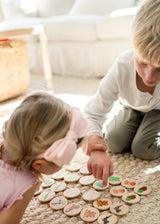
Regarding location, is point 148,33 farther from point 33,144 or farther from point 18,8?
point 18,8

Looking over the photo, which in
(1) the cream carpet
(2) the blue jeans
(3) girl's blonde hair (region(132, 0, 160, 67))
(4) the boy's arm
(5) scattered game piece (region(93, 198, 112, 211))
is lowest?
(1) the cream carpet

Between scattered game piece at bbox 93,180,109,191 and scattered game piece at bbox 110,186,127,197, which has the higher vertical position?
scattered game piece at bbox 93,180,109,191

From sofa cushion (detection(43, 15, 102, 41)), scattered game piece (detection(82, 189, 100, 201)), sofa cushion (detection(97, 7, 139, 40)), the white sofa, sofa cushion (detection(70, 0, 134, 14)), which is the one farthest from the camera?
sofa cushion (detection(70, 0, 134, 14))

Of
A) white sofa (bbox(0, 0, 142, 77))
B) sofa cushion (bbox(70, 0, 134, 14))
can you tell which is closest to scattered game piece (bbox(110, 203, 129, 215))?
white sofa (bbox(0, 0, 142, 77))

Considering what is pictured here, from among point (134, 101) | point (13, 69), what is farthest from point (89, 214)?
point (13, 69)

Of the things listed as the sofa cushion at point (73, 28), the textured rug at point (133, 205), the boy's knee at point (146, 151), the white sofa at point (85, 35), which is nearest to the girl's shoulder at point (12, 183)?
the textured rug at point (133, 205)

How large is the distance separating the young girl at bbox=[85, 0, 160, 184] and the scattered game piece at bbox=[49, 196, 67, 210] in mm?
132

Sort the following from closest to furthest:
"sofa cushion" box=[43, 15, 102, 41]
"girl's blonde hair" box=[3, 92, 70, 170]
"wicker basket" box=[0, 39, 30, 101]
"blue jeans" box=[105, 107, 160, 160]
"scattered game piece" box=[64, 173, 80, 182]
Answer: "girl's blonde hair" box=[3, 92, 70, 170], "scattered game piece" box=[64, 173, 80, 182], "blue jeans" box=[105, 107, 160, 160], "wicker basket" box=[0, 39, 30, 101], "sofa cushion" box=[43, 15, 102, 41]

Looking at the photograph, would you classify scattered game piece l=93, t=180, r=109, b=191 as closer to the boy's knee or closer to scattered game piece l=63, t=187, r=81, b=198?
scattered game piece l=63, t=187, r=81, b=198

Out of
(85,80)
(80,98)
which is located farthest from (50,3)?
(80,98)

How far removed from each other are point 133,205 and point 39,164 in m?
0.34

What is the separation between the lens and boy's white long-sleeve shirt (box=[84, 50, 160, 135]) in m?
1.11

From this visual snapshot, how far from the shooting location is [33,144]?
2.38ft

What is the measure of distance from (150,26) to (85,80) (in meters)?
1.60
